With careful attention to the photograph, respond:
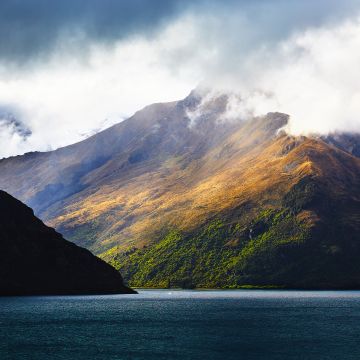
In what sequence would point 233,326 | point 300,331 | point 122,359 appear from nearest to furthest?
point 122,359
point 300,331
point 233,326

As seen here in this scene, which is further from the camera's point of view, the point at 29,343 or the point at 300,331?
the point at 300,331

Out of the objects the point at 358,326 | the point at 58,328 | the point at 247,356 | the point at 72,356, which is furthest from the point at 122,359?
the point at 358,326

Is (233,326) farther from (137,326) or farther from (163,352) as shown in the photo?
(163,352)

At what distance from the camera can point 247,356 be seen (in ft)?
434

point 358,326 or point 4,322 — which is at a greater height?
point 4,322

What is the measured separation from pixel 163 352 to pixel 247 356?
1823 cm

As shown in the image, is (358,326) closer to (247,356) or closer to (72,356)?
(247,356)

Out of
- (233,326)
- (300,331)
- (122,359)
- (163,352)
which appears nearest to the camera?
(122,359)

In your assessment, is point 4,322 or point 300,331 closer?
point 300,331

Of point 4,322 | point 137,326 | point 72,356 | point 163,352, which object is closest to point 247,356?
point 163,352

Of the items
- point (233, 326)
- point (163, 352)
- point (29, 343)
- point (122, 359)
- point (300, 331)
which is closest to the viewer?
point (122, 359)

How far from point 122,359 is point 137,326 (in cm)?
6637

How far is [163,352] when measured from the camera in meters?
138

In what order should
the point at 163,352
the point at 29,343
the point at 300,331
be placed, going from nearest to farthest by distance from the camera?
the point at 163,352
the point at 29,343
the point at 300,331
